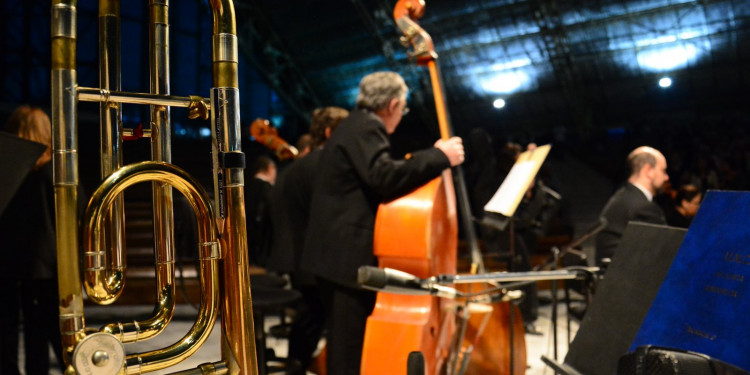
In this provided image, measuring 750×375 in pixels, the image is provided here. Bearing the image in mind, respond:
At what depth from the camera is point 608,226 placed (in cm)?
372

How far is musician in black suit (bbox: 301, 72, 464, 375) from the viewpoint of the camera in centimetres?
210

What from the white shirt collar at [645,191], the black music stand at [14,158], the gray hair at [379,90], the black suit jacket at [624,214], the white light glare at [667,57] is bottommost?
the black suit jacket at [624,214]

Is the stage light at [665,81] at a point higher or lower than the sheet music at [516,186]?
higher

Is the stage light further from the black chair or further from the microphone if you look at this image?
the microphone

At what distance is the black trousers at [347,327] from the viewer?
212 cm

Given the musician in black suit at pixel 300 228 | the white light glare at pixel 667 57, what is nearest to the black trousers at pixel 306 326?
the musician in black suit at pixel 300 228

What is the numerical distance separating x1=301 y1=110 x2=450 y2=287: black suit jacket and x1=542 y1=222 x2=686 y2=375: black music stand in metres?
0.78

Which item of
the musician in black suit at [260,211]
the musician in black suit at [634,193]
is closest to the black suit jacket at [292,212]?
the musician in black suit at [260,211]

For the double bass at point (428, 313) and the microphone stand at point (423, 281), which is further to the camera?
the double bass at point (428, 313)

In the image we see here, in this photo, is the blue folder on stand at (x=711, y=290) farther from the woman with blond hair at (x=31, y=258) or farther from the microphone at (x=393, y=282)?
the woman with blond hair at (x=31, y=258)

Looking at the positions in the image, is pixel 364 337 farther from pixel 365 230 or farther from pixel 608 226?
pixel 608 226

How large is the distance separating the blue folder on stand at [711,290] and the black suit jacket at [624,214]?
238 centimetres

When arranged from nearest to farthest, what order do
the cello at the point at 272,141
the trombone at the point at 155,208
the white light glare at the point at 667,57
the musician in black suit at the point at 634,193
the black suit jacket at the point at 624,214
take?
the trombone at the point at 155,208 < the black suit jacket at the point at 624,214 < the musician in black suit at the point at 634,193 < the cello at the point at 272,141 < the white light glare at the point at 667,57

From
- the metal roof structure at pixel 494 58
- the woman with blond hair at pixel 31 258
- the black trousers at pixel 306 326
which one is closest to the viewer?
the woman with blond hair at pixel 31 258
